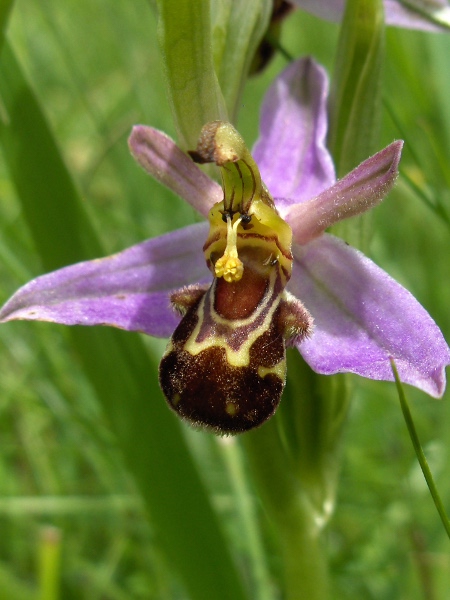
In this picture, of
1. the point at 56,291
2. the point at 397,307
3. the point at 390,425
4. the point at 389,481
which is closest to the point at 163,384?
the point at 56,291

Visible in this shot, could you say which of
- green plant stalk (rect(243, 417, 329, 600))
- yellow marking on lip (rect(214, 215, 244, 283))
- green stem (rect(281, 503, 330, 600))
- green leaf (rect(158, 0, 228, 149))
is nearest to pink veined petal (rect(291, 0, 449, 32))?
green leaf (rect(158, 0, 228, 149))

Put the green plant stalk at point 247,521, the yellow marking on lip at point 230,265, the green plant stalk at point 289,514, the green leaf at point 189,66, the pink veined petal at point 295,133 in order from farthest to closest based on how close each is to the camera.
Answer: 1. the green plant stalk at point 247,521
2. the pink veined petal at point 295,133
3. the green plant stalk at point 289,514
4. the yellow marking on lip at point 230,265
5. the green leaf at point 189,66

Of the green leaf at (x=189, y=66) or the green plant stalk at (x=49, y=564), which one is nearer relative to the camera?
the green leaf at (x=189, y=66)

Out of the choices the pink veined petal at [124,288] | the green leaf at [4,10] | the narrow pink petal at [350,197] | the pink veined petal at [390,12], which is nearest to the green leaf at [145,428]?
the pink veined petal at [124,288]

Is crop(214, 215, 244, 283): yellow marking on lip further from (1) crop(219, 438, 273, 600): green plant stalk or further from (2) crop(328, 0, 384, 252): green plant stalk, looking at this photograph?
(1) crop(219, 438, 273, 600): green plant stalk

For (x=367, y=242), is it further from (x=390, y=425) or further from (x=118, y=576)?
(x=118, y=576)

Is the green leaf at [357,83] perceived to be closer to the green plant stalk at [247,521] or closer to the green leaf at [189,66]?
the green leaf at [189,66]

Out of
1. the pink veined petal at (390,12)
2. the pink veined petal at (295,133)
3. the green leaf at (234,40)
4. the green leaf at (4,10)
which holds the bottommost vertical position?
the pink veined petal at (295,133)

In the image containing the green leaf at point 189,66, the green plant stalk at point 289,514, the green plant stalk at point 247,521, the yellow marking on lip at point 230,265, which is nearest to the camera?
the green leaf at point 189,66
